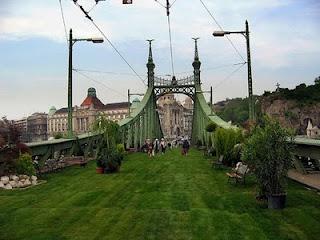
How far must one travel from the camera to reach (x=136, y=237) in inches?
388

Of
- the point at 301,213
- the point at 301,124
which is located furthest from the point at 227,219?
the point at 301,124

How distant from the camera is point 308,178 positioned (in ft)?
64.0

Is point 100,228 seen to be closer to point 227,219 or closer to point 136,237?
point 136,237

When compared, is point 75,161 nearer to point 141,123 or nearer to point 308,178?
point 308,178

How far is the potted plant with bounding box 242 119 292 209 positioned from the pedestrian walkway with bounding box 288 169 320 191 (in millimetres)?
3391

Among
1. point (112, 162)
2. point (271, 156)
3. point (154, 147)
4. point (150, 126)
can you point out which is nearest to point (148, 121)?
point (150, 126)

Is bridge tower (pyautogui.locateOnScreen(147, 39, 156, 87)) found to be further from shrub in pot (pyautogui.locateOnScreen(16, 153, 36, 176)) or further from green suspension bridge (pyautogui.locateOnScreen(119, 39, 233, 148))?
shrub in pot (pyautogui.locateOnScreen(16, 153, 36, 176))

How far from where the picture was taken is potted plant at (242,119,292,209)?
43.6ft

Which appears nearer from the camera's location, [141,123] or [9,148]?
[9,148]

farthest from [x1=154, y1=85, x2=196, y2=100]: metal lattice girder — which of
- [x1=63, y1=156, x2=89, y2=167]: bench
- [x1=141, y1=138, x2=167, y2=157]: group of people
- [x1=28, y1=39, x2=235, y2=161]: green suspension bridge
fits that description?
[x1=63, y1=156, x2=89, y2=167]: bench

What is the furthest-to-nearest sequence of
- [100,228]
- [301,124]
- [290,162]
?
[301,124]
[290,162]
[100,228]

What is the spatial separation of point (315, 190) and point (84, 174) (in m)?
11.5

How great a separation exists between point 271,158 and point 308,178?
6968 millimetres

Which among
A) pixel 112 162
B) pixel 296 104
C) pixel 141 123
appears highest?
pixel 296 104
